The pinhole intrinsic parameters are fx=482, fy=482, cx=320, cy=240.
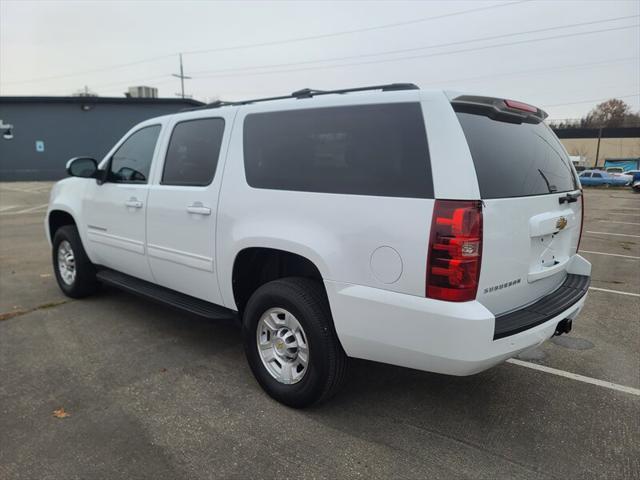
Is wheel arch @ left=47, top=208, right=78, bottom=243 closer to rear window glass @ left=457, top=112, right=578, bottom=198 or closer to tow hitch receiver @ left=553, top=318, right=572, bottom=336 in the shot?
rear window glass @ left=457, top=112, right=578, bottom=198

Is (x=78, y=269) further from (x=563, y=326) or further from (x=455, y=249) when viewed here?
(x=563, y=326)

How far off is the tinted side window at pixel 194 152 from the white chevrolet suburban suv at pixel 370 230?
0.02 meters

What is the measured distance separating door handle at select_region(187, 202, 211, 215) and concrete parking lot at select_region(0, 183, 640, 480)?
4.01 feet

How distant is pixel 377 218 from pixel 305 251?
54 cm

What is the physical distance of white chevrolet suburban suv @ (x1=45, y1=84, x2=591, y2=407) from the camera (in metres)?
2.48

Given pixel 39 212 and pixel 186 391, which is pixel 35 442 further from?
pixel 39 212

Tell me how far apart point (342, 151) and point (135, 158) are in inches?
99.3

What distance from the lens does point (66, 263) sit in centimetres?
560

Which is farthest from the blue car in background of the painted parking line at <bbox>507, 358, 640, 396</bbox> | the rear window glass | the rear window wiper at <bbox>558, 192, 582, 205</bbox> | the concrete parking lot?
the rear window glass

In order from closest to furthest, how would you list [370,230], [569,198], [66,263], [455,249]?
[455,249]
[370,230]
[569,198]
[66,263]

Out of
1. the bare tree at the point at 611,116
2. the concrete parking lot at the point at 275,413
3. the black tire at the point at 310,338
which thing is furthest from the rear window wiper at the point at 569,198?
the bare tree at the point at 611,116

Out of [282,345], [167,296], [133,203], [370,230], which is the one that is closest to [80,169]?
[133,203]

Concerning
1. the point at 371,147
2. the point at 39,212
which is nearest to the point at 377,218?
the point at 371,147

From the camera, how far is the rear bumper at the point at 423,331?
2.45 m
